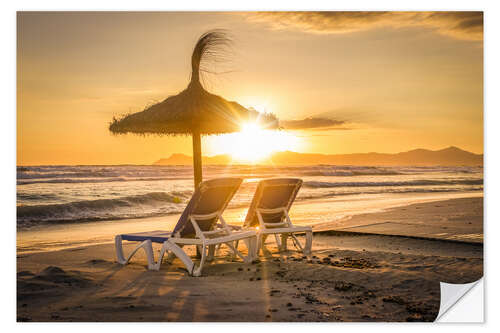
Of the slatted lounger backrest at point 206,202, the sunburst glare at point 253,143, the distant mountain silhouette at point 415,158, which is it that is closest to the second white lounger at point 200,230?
the slatted lounger backrest at point 206,202

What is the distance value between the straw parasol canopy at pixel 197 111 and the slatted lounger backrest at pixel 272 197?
890 millimetres

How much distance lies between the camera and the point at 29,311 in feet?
16.1

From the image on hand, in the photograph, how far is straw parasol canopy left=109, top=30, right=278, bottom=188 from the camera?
6.32 meters

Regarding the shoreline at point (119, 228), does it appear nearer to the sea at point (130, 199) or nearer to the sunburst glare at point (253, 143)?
the sea at point (130, 199)

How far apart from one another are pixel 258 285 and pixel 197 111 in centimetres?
233

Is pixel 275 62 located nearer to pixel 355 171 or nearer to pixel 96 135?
pixel 96 135

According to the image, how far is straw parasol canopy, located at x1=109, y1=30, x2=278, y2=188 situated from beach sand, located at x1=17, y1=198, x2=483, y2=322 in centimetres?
177

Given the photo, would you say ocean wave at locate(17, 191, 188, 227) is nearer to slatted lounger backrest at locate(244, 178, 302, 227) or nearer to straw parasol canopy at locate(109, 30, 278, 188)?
straw parasol canopy at locate(109, 30, 278, 188)

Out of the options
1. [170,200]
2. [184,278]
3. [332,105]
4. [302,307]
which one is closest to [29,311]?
[184,278]

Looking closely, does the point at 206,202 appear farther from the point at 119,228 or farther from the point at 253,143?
the point at 119,228

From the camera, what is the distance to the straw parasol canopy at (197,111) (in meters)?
6.32

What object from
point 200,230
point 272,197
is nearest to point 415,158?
A: point 272,197

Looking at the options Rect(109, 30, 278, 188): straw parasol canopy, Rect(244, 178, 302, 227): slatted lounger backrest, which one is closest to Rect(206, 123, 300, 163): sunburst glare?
Rect(109, 30, 278, 188): straw parasol canopy
